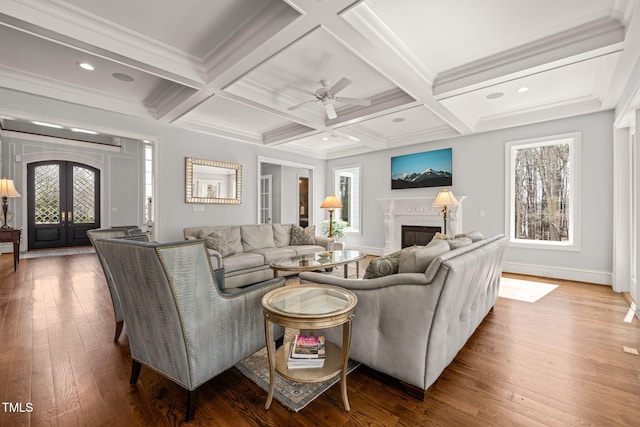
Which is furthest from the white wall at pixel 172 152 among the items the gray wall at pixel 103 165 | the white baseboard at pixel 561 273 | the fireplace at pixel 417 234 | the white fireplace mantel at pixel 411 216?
the white baseboard at pixel 561 273

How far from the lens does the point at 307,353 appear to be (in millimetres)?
1673

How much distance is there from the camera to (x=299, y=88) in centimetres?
375

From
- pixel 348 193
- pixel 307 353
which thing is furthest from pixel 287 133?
pixel 307 353

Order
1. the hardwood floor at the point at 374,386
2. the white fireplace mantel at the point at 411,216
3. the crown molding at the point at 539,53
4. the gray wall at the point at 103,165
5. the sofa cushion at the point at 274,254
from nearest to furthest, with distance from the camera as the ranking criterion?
the hardwood floor at the point at 374,386 → the crown molding at the point at 539,53 → the sofa cushion at the point at 274,254 → the white fireplace mantel at the point at 411,216 → the gray wall at the point at 103,165

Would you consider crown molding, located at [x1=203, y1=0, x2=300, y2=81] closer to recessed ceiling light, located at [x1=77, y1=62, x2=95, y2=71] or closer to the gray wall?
recessed ceiling light, located at [x1=77, y1=62, x2=95, y2=71]

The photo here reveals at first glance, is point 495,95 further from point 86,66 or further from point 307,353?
point 86,66

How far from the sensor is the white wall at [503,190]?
161 inches

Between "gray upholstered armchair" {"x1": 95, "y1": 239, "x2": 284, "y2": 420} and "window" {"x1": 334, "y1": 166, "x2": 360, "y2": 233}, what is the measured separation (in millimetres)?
5922

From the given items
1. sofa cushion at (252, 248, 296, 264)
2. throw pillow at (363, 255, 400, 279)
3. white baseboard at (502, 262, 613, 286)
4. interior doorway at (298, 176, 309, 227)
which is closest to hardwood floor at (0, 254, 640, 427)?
throw pillow at (363, 255, 400, 279)

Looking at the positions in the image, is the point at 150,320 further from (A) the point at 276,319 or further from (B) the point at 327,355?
(B) the point at 327,355

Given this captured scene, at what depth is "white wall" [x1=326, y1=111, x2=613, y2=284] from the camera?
13.5 feet

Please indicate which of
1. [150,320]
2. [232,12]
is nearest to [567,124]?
[232,12]

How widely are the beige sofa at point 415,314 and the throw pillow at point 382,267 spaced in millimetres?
14

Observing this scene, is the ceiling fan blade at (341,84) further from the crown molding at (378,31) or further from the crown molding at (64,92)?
the crown molding at (64,92)
